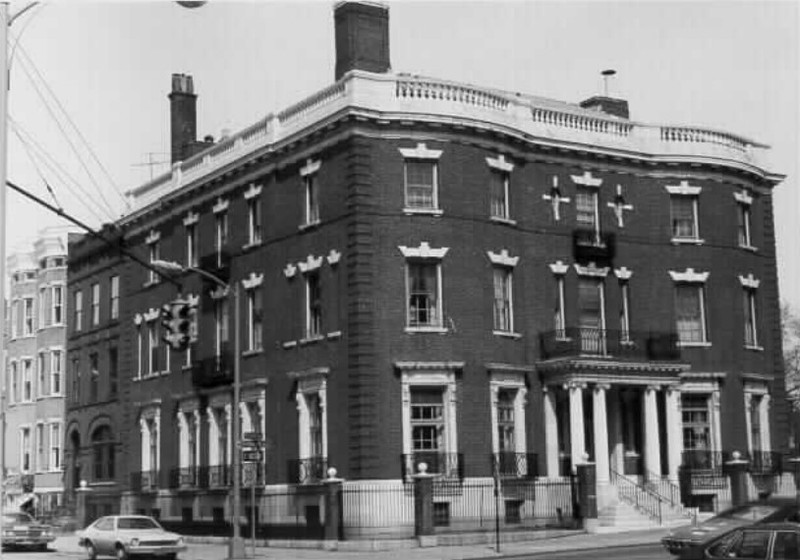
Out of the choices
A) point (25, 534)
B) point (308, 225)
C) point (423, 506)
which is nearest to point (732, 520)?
point (423, 506)

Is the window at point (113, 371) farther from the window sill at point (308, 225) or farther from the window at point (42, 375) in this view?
the window sill at point (308, 225)

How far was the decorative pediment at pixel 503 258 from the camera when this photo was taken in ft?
132

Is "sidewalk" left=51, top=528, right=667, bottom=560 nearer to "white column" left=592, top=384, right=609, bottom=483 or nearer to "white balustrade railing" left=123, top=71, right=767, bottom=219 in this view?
"white column" left=592, top=384, right=609, bottom=483

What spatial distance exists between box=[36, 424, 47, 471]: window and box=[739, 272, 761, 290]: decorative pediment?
35.6m

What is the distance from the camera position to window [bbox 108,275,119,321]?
56.0 metres

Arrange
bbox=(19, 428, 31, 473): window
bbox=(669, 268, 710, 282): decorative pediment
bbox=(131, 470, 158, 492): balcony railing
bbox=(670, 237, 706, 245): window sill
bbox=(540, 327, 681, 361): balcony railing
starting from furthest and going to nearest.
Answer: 1. bbox=(19, 428, 31, 473): window
2. bbox=(131, 470, 158, 492): balcony railing
3. bbox=(670, 237, 706, 245): window sill
4. bbox=(669, 268, 710, 282): decorative pediment
5. bbox=(540, 327, 681, 361): balcony railing

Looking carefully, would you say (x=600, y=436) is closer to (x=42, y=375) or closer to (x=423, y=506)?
(x=423, y=506)

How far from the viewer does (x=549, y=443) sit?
41031 millimetres

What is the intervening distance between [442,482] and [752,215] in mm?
17766

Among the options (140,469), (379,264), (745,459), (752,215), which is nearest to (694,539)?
(379,264)

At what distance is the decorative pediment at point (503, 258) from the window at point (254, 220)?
339 inches

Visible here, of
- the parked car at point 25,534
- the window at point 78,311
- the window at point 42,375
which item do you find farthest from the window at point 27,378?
the parked car at point 25,534

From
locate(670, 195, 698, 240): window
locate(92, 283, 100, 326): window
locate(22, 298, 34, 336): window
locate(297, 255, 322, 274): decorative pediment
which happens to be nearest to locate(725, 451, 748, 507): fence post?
locate(670, 195, 698, 240): window

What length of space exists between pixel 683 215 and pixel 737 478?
9.82 m
